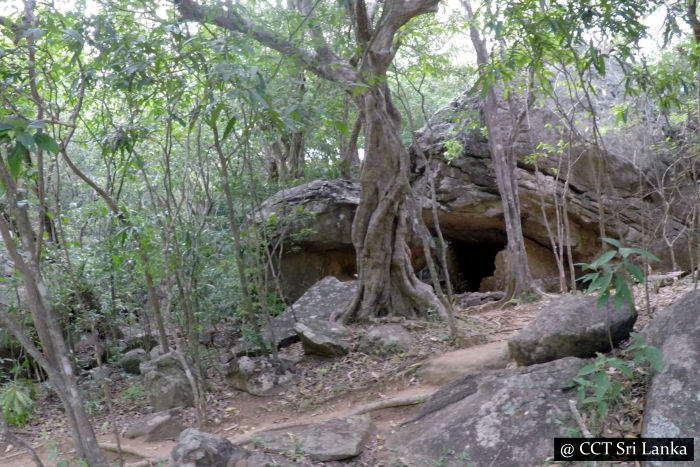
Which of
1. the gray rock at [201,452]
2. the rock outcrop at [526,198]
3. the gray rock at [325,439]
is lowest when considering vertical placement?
the gray rock at [325,439]

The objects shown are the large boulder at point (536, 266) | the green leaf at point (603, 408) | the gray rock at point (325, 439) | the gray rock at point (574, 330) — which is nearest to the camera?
the green leaf at point (603, 408)

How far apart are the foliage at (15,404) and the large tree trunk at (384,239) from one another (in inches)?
159

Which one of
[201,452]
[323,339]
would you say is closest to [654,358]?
[201,452]

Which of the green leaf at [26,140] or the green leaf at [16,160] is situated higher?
the green leaf at [26,140]

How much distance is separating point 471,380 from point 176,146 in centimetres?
814

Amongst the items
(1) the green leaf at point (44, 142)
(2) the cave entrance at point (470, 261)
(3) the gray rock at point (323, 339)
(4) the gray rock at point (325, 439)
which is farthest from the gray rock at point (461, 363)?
(2) the cave entrance at point (470, 261)

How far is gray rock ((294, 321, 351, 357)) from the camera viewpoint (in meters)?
7.62

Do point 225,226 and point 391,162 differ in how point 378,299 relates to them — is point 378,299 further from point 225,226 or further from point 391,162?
point 225,226

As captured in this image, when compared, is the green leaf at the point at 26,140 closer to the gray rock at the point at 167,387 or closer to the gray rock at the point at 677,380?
the gray rock at the point at 677,380

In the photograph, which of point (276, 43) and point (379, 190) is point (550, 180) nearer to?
point (379, 190)

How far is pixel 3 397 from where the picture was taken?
22.1 ft

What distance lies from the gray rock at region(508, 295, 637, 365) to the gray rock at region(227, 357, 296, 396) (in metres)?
3.06

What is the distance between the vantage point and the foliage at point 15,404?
664 cm

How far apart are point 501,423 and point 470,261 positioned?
1183 cm
